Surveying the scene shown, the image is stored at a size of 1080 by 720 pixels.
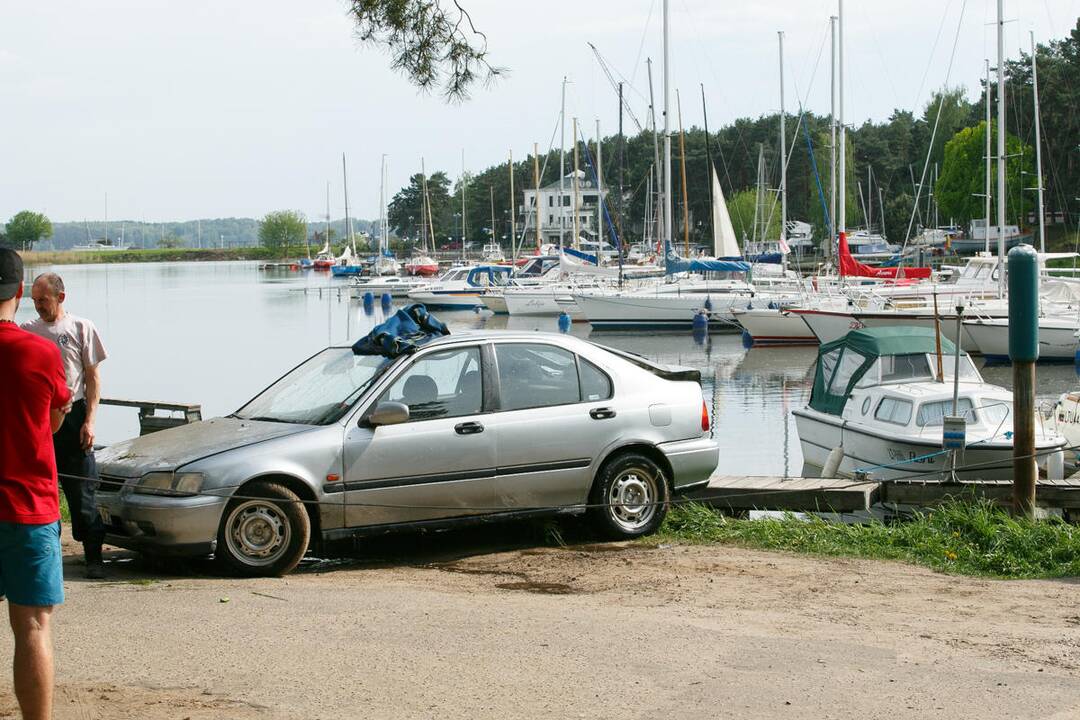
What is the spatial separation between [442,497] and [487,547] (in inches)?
38.2

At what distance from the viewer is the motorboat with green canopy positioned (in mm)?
17641

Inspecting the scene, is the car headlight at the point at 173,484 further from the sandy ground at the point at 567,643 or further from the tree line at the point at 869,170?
the tree line at the point at 869,170

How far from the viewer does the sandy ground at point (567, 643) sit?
586 centimetres

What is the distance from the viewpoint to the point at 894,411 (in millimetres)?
19016

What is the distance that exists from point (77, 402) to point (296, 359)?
Answer: 36890 mm

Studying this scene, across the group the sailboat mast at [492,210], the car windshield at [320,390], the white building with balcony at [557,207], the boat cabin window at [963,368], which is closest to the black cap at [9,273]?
the car windshield at [320,390]

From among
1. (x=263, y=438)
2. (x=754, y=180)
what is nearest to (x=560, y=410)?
(x=263, y=438)

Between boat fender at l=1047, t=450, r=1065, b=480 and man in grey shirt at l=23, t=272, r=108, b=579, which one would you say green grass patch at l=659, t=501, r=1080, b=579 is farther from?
boat fender at l=1047, t=450, r=1065, b=480


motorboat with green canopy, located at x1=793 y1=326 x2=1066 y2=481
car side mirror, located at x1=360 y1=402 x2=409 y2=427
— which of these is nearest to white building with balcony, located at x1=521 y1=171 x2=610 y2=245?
motorboat with green canopy, located at x1=793 y1=326 x2=1066 y2=481

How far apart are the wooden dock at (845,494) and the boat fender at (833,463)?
6522mm

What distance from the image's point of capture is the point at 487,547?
33.8ft

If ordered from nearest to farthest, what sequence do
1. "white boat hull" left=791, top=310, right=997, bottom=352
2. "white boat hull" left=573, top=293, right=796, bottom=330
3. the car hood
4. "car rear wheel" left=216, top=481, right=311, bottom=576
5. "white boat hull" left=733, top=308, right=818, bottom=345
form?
1. "car rear wheel" left=216, top=481, right=311, bottom=576
2. the car hood
3. "white boat hull" left=791, top=310, right=997, bottom=352
4. "white boat hull" left=733, top=308, right=818, bottom=345
5. "white boat hull" left=573, top=293, right=796, bottom=330

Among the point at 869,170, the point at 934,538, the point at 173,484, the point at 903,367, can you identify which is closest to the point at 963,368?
the point at 903,367

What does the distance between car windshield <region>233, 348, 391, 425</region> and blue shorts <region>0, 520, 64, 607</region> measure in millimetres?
4400
